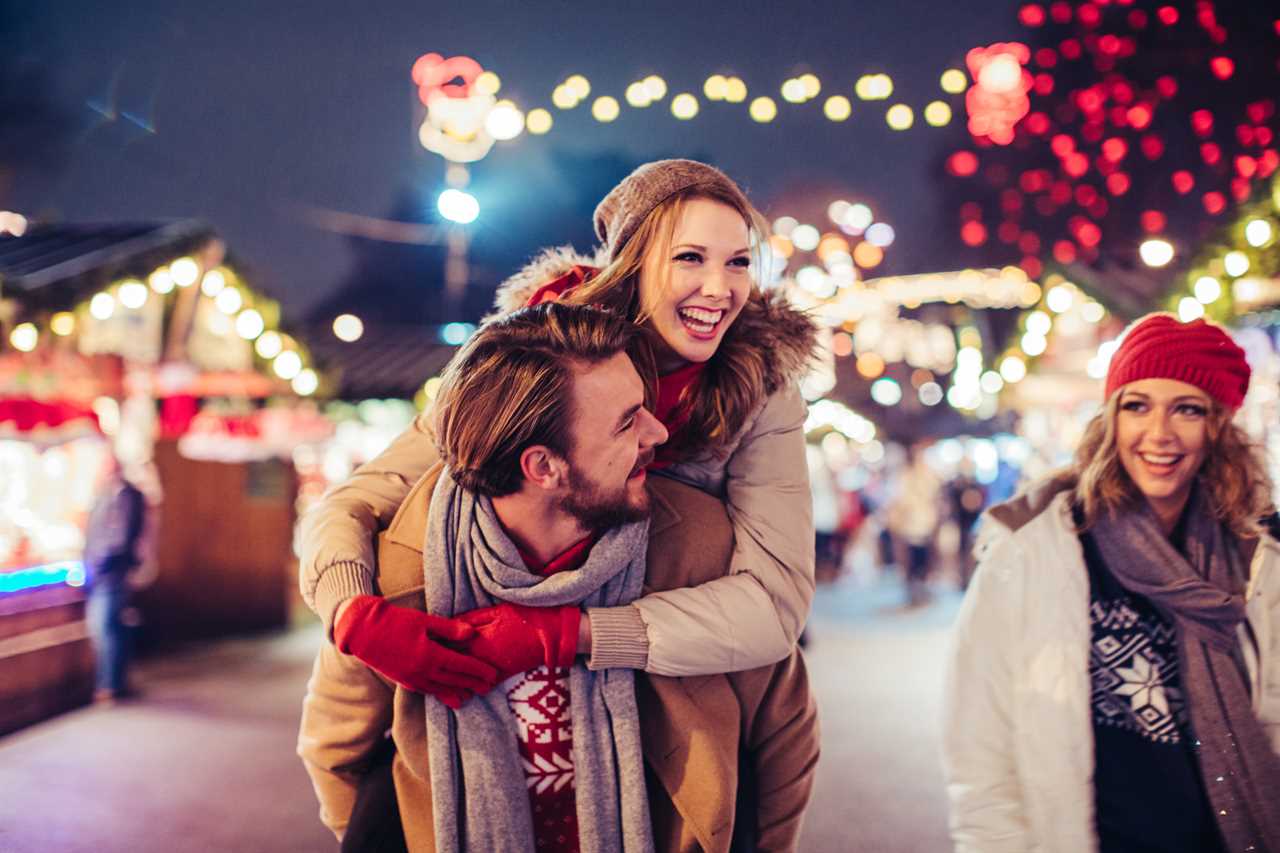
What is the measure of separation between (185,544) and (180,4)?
577 cm

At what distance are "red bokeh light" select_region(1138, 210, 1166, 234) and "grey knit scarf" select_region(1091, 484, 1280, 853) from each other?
1009 cm

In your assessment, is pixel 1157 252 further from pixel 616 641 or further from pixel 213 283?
pixel 213 283

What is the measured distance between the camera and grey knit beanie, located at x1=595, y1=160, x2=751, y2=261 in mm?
1913

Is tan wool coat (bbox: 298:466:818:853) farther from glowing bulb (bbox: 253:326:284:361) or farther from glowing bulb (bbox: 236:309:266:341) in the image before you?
glowing bulb (bbox: 253:326:284:361)

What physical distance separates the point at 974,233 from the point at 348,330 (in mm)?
13064

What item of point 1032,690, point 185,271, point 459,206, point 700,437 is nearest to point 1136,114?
point 459,206

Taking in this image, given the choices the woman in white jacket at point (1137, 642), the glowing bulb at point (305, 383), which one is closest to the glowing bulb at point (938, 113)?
the woman in white jacket at point (1137, 642)

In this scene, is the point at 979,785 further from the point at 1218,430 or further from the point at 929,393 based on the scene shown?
the point at 929,393

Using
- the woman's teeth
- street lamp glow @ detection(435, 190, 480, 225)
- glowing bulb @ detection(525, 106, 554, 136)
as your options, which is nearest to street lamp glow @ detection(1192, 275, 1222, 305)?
glowing bulb @ detection(525, 106, 554, 136)

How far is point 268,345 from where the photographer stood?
10.7 metres

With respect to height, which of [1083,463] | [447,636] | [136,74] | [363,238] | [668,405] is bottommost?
[447,636]

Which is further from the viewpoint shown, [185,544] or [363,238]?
[363,238]

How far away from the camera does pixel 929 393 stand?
3509cm

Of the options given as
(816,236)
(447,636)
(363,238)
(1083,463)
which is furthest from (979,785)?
(363,238)
